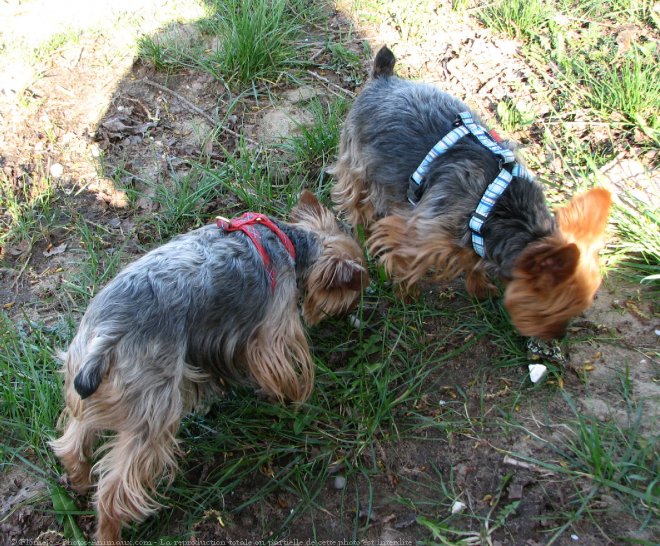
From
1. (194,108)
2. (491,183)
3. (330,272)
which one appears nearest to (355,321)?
(330,272)

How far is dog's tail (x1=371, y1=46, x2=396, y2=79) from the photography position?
163 inches

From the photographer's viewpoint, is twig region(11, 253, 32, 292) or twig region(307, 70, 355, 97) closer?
twig region(11, 253, 32, 292)

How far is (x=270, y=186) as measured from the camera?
4.48 meters

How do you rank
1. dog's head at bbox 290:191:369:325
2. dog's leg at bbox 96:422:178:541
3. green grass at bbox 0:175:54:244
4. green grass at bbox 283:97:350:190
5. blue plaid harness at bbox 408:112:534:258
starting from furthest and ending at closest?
green grass at bbox 283:97:350:190
green grass at bbox 0:175:54:244
dog's head at bbox 290:191:369:325
blue plaid harness at bbox 408:112:534:258
dog's leg at bbox 96:422:178:541

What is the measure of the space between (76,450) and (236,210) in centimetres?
218

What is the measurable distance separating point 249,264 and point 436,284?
4.99ft

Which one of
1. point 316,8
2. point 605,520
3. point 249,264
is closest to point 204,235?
point 249,264

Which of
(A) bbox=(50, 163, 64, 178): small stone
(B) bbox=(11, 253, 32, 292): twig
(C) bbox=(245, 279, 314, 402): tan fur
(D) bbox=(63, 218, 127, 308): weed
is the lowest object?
(B) bbox=(11, 253, 32, 292): twig

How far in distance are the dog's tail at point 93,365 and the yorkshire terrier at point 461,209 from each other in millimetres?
1759

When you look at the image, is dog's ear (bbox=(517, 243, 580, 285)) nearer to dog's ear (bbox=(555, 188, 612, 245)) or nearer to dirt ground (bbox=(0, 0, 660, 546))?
dog's ear (bbox=(555, 188, 612, 245))

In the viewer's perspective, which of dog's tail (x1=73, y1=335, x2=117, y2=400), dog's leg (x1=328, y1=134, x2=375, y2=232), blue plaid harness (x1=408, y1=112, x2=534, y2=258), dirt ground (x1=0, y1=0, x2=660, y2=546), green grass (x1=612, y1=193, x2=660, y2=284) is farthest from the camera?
dog's leg (x1=328, y1=134, x2=375, y2=232)

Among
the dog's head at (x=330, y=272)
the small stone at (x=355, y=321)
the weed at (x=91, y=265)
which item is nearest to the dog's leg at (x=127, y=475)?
the dog's head at (x=330, y=272)

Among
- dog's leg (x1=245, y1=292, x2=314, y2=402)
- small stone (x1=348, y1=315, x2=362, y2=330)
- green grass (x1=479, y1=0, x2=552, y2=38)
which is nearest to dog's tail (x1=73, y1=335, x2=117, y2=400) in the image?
dog's leg (x1=245, y1=292, x2=314, y2=402)

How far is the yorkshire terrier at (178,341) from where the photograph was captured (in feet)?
8.62
